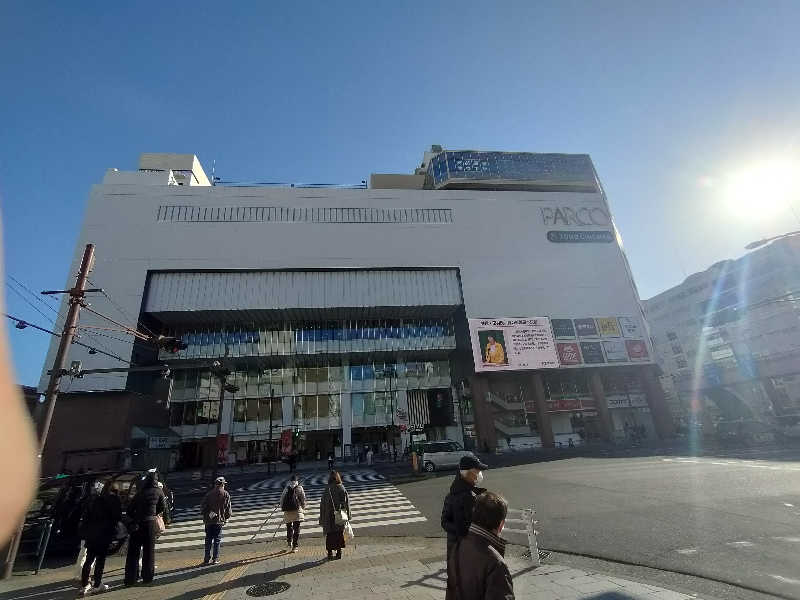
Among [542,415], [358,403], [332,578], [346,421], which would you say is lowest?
[332,578]

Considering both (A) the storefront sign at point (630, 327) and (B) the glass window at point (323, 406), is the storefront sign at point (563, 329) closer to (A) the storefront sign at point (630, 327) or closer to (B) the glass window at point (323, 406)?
(A) the storefront sign at point (630, 327)

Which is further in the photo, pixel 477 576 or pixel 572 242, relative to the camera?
pixel 572 242

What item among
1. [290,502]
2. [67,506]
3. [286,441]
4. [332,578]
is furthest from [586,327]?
[67,506]

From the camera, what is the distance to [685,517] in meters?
8.87

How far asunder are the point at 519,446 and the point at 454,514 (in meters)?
38.1

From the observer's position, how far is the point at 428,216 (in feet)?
154

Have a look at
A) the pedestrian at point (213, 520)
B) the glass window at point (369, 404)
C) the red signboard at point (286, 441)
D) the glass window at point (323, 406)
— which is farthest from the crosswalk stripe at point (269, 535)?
the glass window at point (323, 406)

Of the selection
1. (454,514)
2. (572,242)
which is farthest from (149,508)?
(572,242)

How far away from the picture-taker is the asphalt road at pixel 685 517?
20.2 ft

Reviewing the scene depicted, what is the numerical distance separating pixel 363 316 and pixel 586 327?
24804mm

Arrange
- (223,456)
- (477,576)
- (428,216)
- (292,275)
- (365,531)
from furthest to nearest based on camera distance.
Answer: (428,216) < (292,275) < (223,456) < (365,531) < (477,576)

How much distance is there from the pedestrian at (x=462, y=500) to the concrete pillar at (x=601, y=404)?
133 feet

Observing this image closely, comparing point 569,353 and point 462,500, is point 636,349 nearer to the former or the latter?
point 569,353

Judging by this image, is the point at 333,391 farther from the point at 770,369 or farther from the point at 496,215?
the point at 770,369
